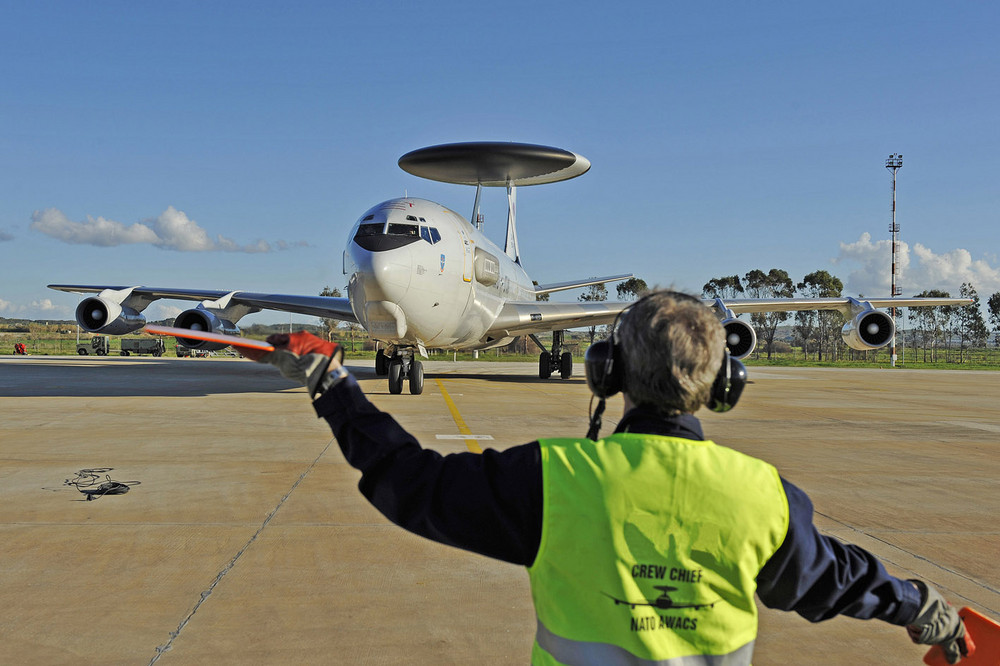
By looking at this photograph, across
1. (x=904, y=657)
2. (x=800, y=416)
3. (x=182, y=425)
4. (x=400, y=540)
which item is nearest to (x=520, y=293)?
(x=800, y=416)

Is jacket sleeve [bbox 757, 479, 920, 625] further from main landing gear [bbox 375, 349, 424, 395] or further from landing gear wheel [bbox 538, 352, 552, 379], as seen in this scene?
landing gear wheel [bbox 538, 352, 552, 379]

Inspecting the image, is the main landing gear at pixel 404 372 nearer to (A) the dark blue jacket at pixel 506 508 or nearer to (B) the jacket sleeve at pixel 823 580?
(A) the dark blue jacket at pixel 506 508

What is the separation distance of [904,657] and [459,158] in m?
32.2

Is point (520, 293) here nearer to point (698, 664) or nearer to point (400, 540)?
point (400, 540)

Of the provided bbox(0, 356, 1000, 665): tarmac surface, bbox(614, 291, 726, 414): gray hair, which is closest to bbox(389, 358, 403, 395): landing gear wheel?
bbox(0, 356, 1000, 665): tarmac surface

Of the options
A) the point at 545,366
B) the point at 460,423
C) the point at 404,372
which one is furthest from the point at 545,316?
the point at 460,423

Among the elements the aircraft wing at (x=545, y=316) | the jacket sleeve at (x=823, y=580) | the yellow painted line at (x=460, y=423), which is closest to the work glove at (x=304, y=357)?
the jacket sleeve at (x=823, y=580)

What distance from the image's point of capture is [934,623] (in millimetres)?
1732

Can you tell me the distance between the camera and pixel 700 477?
147cm

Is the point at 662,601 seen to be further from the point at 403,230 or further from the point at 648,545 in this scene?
the point at 403,230

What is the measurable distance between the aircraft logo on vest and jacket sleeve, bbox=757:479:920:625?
9.3 inches

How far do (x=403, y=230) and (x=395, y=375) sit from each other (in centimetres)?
335

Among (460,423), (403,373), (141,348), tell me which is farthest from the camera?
(141,348)

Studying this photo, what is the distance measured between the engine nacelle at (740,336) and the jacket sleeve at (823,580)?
669 inches
